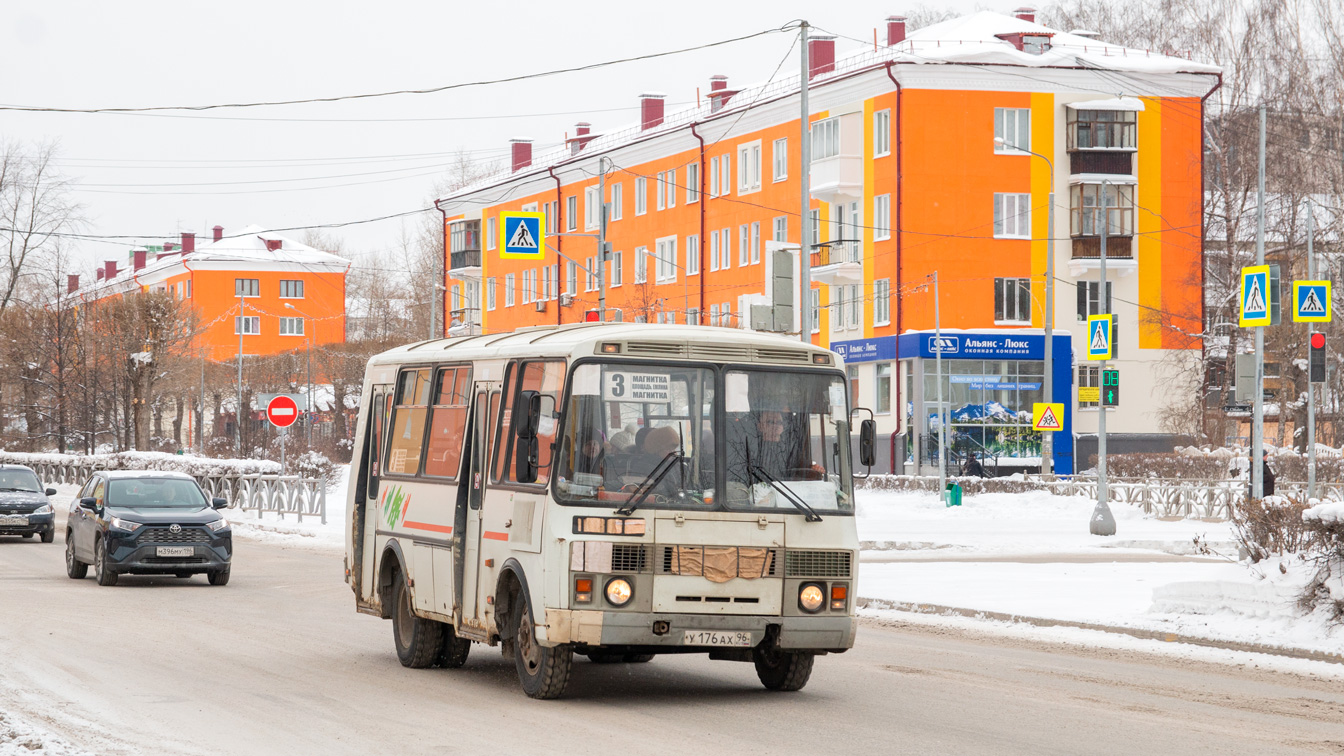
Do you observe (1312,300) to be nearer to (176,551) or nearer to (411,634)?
(176,551)

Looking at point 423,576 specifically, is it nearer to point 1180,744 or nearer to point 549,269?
point 1180,744

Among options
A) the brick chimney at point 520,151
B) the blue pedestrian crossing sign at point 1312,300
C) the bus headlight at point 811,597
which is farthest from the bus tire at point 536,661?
the brick chimney at point 520,151

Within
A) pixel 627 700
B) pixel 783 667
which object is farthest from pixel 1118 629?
pixel 627 700

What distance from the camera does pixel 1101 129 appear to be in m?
60.2

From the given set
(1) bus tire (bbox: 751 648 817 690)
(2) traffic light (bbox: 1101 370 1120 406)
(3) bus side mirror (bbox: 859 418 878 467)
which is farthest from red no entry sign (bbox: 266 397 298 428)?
(3) bus side mirror (bbox: 859 418 878 467)

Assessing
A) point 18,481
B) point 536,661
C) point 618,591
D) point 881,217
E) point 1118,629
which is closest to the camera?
point 618,591

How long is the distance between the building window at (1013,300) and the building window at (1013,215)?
63.0 inches

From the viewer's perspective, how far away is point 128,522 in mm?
22797

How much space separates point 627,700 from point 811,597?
1471 millimetres

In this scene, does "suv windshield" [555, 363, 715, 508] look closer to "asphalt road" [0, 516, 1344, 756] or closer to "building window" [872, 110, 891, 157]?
"asphalt road" [0, 516, 1344, 756]

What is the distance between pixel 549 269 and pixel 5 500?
50876mm

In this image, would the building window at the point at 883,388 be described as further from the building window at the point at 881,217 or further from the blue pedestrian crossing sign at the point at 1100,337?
the blue pedestrian crossing sign at the point at 1100,337

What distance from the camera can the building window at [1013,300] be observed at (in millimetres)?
59312

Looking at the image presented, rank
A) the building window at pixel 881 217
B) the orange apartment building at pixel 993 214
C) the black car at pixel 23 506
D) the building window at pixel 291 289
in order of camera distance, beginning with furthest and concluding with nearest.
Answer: the building window at pixel 291 289, the building window at pixel 881 217, the orange apartment building at pixel 993 214, the black car at pixel 23 506
